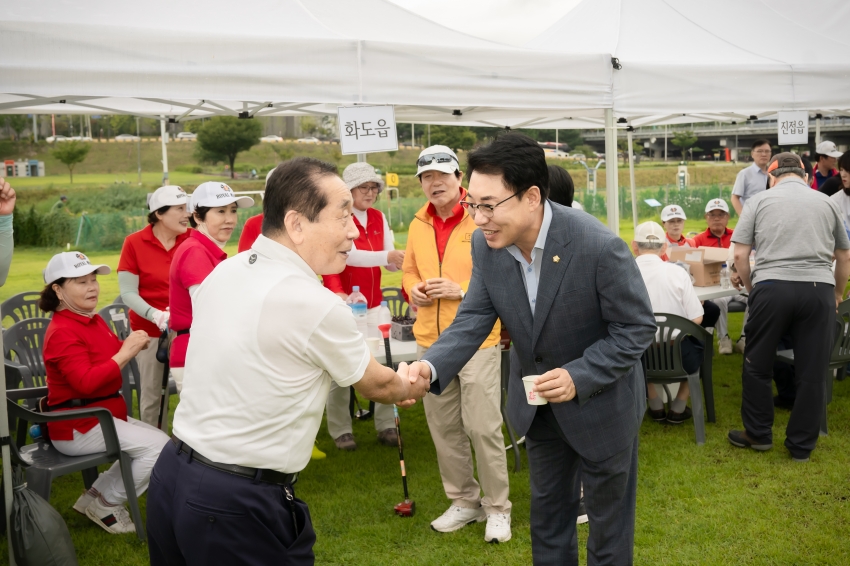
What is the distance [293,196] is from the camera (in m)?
2.08

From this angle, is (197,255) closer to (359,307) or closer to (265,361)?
(359,307)

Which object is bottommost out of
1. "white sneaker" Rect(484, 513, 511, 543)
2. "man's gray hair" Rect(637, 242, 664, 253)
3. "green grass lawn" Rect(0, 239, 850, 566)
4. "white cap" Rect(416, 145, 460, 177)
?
"green grass lawn" Rect(0, 239, 850, 566)

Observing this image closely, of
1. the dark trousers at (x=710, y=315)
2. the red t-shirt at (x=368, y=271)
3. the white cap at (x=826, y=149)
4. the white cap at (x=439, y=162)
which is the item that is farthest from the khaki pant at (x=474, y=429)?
the white cap at (x=826, y=149)

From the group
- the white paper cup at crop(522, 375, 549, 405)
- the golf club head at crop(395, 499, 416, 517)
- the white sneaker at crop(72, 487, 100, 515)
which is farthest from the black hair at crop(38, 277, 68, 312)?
the white paper cup at crop(522, 375, 549, 405)

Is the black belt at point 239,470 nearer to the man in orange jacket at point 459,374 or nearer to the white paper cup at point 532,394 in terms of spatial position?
the white paper cup at point 532,394

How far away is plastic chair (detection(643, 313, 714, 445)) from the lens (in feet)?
17.4

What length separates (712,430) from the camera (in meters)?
5.70

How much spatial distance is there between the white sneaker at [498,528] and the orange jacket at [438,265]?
3.04 feet

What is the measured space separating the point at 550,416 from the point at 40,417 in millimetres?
2593

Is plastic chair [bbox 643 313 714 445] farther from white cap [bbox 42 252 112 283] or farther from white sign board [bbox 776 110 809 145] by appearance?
white cap [bbox 42 252 112 283]

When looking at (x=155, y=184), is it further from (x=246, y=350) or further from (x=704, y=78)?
(x=246, y=350)

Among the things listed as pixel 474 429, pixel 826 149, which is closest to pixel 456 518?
pixel 474 429

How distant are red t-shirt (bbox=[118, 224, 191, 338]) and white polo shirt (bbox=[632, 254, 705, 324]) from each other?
10.9ft

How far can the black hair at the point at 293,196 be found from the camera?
208 cm
